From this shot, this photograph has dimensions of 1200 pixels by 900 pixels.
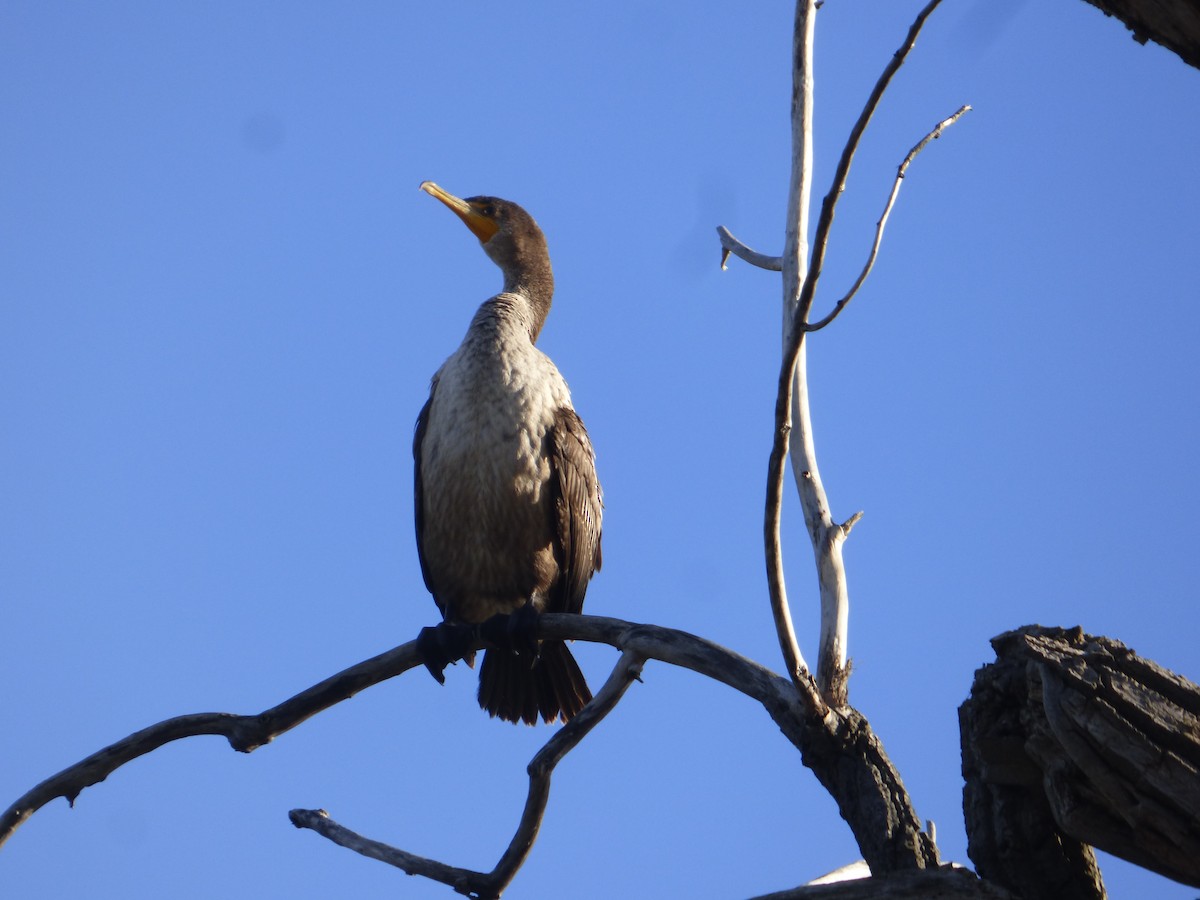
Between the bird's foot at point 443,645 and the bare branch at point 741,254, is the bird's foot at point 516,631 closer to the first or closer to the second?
the bird's foot at point 443,645

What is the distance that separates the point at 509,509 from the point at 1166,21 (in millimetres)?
3375

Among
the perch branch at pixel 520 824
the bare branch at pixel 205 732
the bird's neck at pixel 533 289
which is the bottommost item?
the perch branch at pixel 520 824

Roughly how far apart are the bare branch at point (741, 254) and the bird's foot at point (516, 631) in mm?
1371

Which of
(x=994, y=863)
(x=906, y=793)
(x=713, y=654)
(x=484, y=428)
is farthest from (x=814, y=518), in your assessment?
(x=484, y=428)

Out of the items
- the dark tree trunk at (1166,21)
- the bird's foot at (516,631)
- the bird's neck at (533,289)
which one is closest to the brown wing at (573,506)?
the bird's foot at (516,631)

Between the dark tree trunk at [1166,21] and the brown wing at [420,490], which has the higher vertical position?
the brown wing at [420,490]

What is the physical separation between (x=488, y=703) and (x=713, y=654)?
202 cm

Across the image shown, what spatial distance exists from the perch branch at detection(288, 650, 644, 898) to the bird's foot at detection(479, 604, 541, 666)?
0.68m

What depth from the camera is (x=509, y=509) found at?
4898 mm

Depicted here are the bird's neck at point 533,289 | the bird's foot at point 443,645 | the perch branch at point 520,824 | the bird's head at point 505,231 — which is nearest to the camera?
the perch branch at point 520,824

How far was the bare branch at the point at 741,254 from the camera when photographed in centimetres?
398

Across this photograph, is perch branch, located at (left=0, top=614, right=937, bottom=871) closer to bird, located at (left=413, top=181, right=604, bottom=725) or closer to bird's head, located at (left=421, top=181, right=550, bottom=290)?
bird, located at (left=413, top=181, right=604, bottom=725)

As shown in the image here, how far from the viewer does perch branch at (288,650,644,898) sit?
3.26m

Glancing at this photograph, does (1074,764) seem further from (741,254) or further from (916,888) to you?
(741,254)
